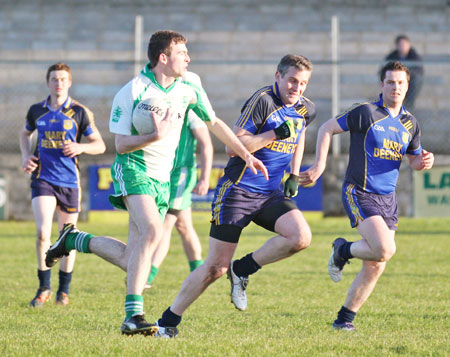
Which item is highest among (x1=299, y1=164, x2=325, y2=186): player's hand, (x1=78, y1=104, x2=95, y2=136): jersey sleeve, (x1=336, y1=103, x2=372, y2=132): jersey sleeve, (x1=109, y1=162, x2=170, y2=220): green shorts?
(x1=78, y1=104, x2=95, y2=136): jersey sleeve

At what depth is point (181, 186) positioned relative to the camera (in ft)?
28.5

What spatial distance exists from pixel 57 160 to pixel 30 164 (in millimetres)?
288

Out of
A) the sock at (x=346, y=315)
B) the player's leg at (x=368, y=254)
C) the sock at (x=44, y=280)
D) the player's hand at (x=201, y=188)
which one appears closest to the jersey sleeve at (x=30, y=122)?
the sock at (x=44, y=280)

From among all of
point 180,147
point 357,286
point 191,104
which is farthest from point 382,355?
point 180,147

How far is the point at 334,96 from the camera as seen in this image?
53.0 feet

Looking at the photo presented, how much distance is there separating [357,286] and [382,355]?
1344 mm

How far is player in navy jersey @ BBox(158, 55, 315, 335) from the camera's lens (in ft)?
19.0

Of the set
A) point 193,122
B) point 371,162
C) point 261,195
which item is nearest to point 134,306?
point 261,195

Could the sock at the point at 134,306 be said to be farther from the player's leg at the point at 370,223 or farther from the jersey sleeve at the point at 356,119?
the jersey sleeve at the point at 356,119

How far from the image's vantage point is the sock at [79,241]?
20.6 ft

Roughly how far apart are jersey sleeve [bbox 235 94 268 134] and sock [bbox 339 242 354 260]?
1.31 metres

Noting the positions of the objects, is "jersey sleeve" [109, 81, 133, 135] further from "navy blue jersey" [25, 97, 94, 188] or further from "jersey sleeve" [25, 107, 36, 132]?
"jersey sleeve" [25, 107, 36, 132]

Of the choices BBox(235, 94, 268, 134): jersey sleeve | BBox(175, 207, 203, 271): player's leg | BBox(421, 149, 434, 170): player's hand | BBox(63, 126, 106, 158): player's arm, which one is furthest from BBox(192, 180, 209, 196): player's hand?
BBox(421, 149, 434, 170): player's hand

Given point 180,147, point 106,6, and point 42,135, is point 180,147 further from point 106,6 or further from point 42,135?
point 106,6
